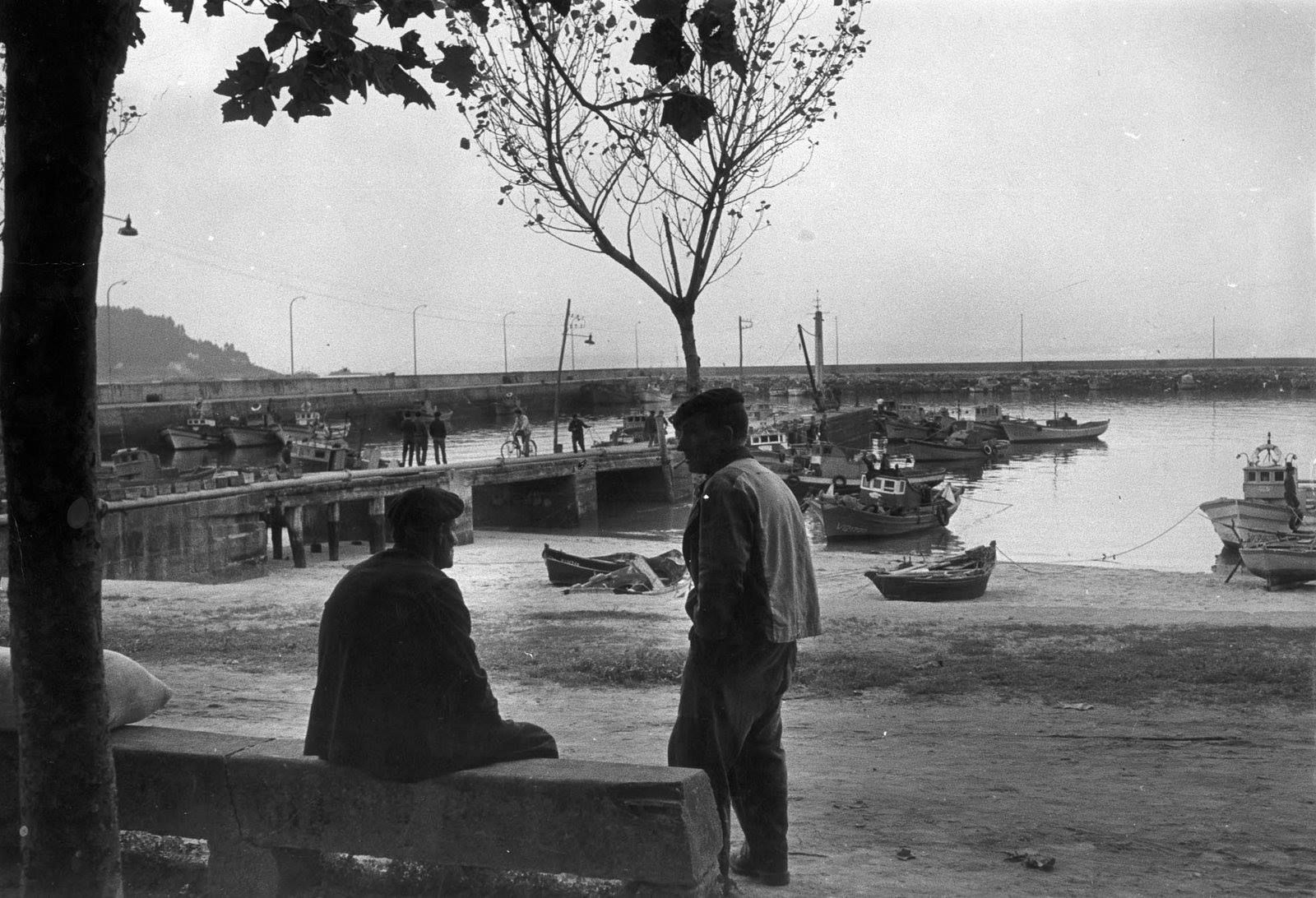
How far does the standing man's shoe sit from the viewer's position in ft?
13.6

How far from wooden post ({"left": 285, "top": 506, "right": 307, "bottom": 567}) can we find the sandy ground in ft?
64.0

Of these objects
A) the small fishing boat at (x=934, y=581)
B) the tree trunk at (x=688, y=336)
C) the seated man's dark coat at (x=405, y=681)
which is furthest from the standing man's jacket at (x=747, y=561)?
the small fishing boat at (x=934, y=581)

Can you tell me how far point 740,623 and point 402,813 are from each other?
1236 mm

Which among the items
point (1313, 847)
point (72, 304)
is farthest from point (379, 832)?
point (1313, 847)

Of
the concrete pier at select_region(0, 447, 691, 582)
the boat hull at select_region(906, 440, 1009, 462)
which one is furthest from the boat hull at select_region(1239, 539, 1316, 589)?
the boat hull at select_region(906, 440, 1009, 462)

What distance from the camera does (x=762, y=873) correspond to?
164 inches

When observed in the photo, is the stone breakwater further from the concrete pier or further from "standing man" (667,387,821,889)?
"standing man" (667,387,821,889)

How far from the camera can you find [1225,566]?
28969 millimetres

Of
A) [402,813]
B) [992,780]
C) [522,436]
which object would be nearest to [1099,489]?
[522,436]

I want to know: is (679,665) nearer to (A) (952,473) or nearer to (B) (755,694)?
(B) (755,694)

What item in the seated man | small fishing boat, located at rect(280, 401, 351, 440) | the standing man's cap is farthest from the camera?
small fishing boat, located at rect(280, 401, 351, 440)

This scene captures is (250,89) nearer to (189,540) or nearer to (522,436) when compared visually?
(189,540)

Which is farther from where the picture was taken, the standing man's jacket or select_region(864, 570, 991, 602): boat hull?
select_region(864, 570, 991, 602): boat hull

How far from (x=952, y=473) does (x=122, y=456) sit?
3899cm
